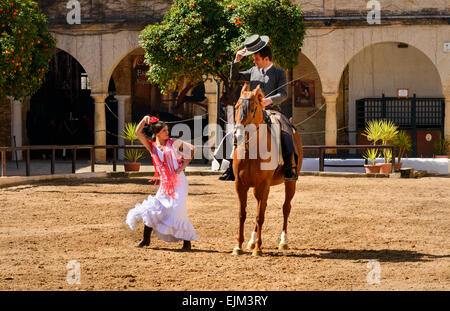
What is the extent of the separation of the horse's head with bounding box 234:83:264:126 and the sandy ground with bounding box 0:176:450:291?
1.55m

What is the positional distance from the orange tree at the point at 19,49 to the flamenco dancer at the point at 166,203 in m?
9.81

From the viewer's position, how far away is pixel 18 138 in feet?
92.1

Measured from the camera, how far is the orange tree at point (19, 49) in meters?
17.8

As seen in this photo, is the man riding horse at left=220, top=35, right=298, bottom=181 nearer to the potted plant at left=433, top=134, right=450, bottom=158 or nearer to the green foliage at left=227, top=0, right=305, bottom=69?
the green foliage at left=227, top=0, right=305, bottom=69

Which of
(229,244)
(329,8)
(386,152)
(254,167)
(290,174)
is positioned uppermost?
(329,8)

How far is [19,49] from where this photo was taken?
712 inches

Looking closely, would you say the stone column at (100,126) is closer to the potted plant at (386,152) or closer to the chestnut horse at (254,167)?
the potted plant at (386,152)

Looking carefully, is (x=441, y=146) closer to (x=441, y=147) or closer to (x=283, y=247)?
(x=441, y=147)

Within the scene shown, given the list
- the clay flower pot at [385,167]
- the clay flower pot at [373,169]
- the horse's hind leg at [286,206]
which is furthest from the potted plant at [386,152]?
the horse's hind leg at [286,206]

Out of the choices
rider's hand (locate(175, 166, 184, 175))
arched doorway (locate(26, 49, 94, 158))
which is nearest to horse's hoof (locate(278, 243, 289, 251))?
rider's hand (locate(175, 166, 184, 175))

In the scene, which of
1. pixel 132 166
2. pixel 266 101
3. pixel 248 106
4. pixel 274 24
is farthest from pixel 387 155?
pixel 248 106

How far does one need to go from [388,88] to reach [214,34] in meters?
9.44

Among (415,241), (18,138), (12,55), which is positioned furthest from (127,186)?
(18,138)

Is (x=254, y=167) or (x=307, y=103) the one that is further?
(x=307, y=103)
